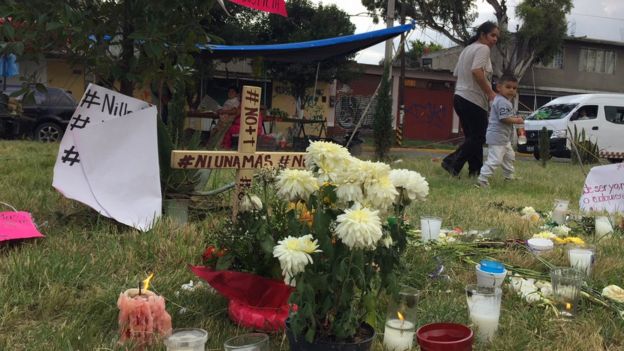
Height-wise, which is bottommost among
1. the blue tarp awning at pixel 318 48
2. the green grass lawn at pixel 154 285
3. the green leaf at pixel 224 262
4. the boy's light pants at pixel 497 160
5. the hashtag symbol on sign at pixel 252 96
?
the green grass lawn at pixel 154 285

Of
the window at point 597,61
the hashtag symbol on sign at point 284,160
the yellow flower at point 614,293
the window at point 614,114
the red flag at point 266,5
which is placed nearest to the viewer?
the yellow flower at point 614,293

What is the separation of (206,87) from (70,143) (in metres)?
16.0

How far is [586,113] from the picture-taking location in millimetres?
17234

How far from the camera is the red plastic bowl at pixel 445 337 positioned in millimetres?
1639

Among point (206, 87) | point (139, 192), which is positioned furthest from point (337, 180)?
point (206, 87)

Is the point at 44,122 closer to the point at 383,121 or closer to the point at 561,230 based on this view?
the point at 383,121

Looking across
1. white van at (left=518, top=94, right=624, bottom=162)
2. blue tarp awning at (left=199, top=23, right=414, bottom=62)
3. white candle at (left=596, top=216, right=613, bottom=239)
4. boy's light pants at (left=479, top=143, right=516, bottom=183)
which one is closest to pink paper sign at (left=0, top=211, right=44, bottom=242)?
white candle at (left=596, top=216, right=613, bottom=239)

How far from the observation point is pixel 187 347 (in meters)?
1.62

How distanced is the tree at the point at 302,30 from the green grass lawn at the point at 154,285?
14.5 m

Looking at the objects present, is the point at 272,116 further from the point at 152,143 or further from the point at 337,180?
the point at 337,180

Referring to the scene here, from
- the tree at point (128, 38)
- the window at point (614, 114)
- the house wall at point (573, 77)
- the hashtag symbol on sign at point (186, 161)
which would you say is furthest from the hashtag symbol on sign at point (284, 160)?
the house wall at point (573, 77)

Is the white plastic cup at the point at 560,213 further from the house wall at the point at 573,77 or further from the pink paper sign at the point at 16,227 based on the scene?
the house wall at the point at 573,77

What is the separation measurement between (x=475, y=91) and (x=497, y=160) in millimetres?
923

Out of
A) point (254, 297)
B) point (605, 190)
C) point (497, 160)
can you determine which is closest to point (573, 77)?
point (497, 160)
